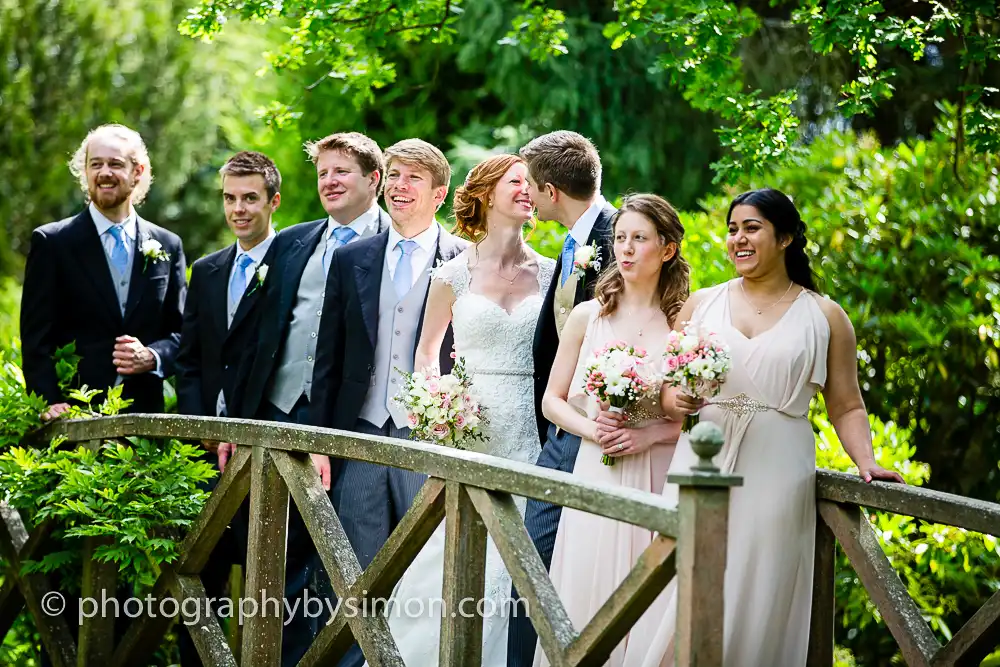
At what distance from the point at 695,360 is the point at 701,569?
115 centimetres

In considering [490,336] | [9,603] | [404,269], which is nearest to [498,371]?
[490,336]

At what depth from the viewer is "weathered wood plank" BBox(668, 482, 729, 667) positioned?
3.23m

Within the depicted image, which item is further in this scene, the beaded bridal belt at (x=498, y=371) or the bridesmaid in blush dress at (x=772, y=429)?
the beaded bridal belt at (x=498, y=371)

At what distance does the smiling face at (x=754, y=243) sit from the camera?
4645 millimetres

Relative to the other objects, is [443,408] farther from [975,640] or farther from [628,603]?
[975,640]

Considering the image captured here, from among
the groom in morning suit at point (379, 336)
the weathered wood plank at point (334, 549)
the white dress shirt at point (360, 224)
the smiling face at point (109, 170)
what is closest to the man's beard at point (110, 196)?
the smiling face at point (109, 170)

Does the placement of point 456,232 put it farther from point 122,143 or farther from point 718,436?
point 718,436

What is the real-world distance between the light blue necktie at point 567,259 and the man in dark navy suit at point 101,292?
2331mm

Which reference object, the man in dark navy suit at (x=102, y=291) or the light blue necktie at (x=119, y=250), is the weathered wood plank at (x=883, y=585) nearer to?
the man in dark navy suit at (x=102, y=291)

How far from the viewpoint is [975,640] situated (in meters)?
4.23

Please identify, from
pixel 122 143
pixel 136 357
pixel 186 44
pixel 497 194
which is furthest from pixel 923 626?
pixel 186 44

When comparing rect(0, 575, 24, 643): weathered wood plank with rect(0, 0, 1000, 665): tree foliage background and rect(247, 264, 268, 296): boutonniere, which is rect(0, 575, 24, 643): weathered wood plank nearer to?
rect(0, 0, 1000, 665): tree foliage background

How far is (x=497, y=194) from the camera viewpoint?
566 centimetres

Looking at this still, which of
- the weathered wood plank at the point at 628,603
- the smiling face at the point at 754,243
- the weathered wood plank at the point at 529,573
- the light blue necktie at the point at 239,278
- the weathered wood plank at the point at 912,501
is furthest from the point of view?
the light blue necktie at the point at 239,278
